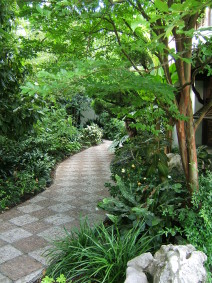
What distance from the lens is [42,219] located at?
433cm

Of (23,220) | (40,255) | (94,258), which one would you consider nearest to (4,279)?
(40,255)

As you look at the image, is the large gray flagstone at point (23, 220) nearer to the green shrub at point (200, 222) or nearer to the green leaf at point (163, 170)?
the green leaf at point (163, 170)

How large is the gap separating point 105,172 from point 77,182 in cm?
131

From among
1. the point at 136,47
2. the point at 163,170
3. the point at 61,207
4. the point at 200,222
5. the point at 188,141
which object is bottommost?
the point at 61,207

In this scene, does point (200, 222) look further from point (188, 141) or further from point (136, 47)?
point (136, 47)

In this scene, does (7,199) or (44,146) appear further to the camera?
(44,146)

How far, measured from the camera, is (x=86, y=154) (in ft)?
36.3

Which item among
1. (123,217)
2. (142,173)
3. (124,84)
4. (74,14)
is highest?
(74,14)

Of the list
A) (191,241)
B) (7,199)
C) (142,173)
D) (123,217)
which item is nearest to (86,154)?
(7,199)

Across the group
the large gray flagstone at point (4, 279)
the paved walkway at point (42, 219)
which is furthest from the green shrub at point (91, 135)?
the large gray flagstone at point (4, 279)

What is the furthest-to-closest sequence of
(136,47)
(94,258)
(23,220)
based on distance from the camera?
(23,220)
(94,258)
(136,47)

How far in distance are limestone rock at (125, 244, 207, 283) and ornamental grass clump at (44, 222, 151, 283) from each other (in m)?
0.29

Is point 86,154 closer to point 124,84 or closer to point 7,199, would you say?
point 7,199

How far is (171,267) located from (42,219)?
8.82 feet
